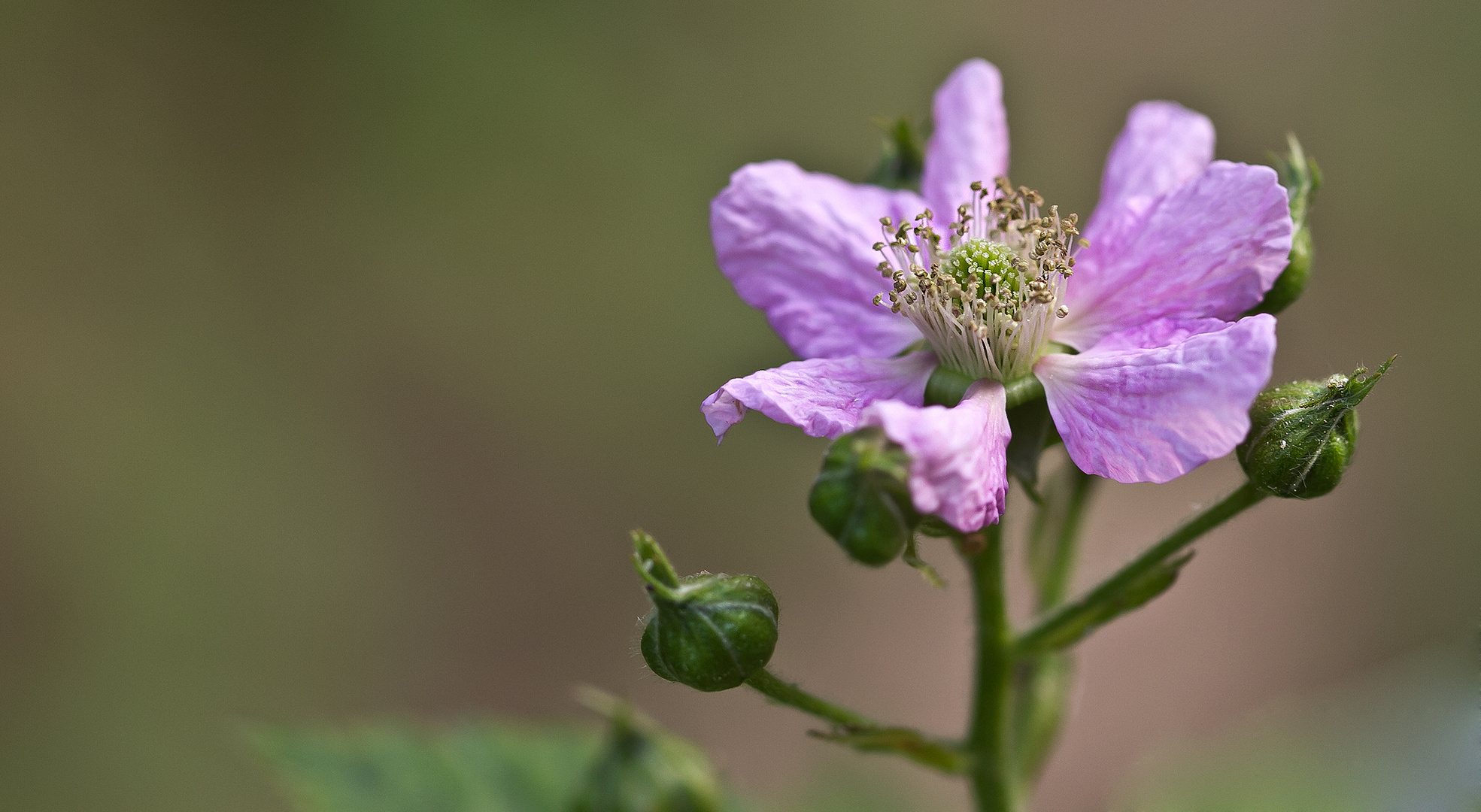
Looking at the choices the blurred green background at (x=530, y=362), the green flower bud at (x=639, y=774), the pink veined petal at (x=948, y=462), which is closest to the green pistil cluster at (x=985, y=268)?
the pink veined petal at (x=948, y=462)

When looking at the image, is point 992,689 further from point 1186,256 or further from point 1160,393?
point 1186,256

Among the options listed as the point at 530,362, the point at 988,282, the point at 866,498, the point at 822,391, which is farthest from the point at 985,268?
the point at 530,362

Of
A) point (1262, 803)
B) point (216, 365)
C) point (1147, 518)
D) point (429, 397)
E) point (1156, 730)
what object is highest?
point (216, 365)

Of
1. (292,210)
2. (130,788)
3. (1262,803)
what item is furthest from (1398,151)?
(130,788)

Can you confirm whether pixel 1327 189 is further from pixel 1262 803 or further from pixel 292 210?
pixel 292 210

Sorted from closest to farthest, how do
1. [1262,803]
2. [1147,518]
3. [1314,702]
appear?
[1262,803]
[1314,702]
[1147,518]

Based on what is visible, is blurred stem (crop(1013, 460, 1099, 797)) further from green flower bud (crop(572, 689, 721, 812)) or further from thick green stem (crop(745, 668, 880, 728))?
→ green flower bud (crop(572, 689, 721, 812))
